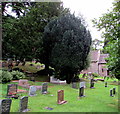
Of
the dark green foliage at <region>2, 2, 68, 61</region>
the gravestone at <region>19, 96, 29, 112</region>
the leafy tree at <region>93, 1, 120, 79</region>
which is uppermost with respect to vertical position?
the dark green foliage at <region>2, 2, 68, 61</region>

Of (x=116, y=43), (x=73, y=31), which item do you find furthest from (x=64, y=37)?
(x=116, y=43)

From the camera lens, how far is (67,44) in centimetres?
1473

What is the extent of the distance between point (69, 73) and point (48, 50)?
13.7ft

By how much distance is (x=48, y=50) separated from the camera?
17.5 metres

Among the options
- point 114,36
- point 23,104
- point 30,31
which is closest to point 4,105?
point 23,104

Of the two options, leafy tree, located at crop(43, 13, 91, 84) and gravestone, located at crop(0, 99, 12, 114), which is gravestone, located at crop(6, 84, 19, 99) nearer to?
gravestone, located at crop(0, 99, 12, 114)

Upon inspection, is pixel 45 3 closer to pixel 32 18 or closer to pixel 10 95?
pixel 32 18

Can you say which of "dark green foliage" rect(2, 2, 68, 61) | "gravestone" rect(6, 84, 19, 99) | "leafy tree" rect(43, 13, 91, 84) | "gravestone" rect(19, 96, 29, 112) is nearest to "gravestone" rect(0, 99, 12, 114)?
"gravestone" rect(19, 96, 29, 112)

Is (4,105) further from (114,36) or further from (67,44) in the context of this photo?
(67,44)

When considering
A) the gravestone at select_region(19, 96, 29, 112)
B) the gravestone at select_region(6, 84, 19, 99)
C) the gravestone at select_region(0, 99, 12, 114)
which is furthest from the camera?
the gravestone at select_region(6, 84, 19, 99)

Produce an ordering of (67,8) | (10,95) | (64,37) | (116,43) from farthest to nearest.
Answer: (67,8) → (64,37) → (10,95) → (116,43)

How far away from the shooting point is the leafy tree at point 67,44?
14539 mm

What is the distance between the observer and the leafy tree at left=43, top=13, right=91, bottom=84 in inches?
572

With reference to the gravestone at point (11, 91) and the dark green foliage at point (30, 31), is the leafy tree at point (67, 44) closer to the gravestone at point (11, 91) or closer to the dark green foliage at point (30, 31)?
the dark green foliage at point (30, 31)
